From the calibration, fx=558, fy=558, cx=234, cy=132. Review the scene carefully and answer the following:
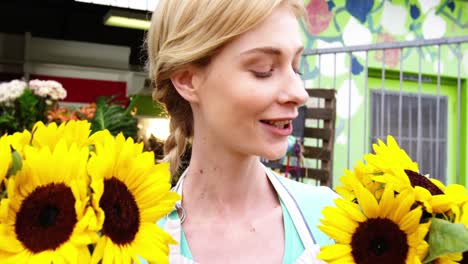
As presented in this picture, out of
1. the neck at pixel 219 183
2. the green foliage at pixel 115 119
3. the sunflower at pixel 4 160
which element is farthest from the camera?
the green foliage at pixel 115 119

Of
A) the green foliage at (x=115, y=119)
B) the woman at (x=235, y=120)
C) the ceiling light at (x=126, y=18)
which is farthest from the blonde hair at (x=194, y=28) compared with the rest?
the ceiling light at (x=126, y=18)

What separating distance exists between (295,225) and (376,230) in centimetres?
38

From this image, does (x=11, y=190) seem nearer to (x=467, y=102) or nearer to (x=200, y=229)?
(x=200, y=229)

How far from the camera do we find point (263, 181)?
114 centimetres

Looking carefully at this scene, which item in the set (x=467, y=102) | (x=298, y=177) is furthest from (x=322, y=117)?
(x=467, y=102)

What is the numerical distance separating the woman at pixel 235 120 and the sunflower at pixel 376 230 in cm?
28

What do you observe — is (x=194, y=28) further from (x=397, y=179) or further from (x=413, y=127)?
(x=413, y=127)

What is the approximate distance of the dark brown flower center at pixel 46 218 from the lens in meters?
0.58

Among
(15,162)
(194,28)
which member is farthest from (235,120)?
(15,162)

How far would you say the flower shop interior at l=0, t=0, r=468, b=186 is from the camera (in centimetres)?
320

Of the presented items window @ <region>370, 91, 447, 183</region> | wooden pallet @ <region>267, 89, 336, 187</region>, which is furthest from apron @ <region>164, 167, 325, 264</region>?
window @ <region>370, 91, 447, 183</region>

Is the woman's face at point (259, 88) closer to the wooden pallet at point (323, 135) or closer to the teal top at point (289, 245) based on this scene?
the teal top at point (289, 245)

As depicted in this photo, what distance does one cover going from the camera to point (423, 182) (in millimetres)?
701

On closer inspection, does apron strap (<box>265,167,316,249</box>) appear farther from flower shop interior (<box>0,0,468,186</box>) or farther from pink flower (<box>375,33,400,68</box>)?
pink flower (<box>375,33,400,68</box>)
